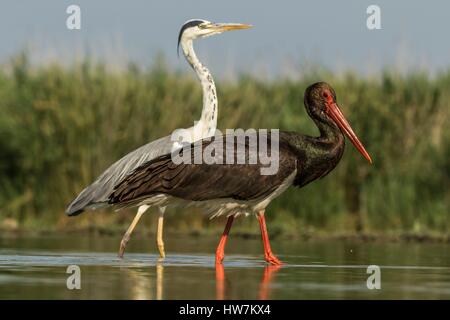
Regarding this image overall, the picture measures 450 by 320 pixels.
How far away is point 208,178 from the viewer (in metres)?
11.7

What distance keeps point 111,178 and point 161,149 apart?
0.61 m

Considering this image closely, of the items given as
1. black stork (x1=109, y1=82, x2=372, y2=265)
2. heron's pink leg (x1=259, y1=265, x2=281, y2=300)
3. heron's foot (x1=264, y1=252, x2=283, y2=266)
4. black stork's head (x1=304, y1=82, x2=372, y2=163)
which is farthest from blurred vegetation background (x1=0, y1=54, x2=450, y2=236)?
heron's pink leg (x1=259, y1=265, x2=281, y2=300)

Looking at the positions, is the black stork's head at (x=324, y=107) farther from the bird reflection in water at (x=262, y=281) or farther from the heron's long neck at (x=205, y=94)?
the bird reflection in water at (x=262, y=281)

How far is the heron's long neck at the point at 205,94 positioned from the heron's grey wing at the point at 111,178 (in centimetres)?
42

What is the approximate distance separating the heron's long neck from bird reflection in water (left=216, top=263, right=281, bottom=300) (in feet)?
8.22

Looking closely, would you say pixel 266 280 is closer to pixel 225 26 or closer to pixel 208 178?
pixel 208 178

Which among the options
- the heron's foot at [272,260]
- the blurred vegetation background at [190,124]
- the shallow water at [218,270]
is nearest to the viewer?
the shallow water at [218,270]

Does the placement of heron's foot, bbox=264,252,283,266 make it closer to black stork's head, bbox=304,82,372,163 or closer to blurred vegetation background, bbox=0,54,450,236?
black stork's head, bbox=304,82,372,163

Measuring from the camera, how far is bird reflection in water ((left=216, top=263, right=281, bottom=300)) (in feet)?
28.0

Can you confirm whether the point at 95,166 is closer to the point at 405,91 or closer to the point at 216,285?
the point at 405,91

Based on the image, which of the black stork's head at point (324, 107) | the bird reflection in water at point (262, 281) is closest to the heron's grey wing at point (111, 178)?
the black stork's head at point (324, 107)

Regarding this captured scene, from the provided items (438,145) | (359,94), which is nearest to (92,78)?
(359,94)

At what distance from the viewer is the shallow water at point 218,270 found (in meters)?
8.73

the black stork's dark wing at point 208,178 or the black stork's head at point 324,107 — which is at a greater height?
the black stork's head at point 324,107
